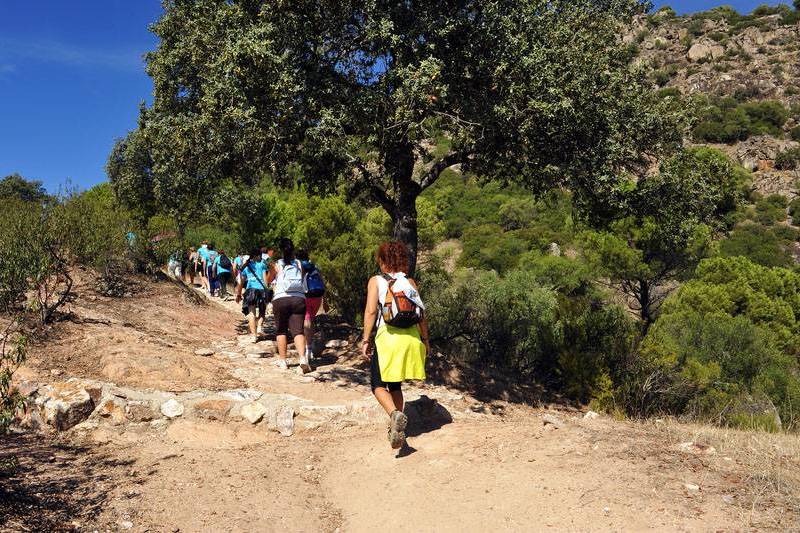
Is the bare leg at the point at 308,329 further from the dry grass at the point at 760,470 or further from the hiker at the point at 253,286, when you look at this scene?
the dry grass at the point at 760,470

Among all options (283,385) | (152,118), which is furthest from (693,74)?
(283,385)

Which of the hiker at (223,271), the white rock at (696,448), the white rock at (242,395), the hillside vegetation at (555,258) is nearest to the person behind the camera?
the white rock at (696,448)

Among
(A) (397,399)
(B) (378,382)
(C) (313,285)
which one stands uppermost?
(C) (313,285)

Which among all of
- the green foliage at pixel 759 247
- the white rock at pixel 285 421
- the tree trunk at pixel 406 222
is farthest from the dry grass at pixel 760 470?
the green foliage at pixel 759 247

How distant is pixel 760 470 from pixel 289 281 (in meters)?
5.46

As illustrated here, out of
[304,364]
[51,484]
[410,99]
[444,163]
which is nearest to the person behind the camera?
[51,484]

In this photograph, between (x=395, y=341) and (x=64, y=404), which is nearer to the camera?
(x=395, y=341)

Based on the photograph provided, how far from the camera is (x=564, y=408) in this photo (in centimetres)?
836

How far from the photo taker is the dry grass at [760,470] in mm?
3268

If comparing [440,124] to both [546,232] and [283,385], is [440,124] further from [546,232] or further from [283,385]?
[546,232]

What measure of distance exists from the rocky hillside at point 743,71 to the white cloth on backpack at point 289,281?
51553mm

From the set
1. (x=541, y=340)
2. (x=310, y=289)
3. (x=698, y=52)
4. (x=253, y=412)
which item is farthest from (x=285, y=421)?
(x=698, y=52)

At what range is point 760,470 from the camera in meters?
4.07

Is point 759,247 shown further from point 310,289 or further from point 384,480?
point 384,480
